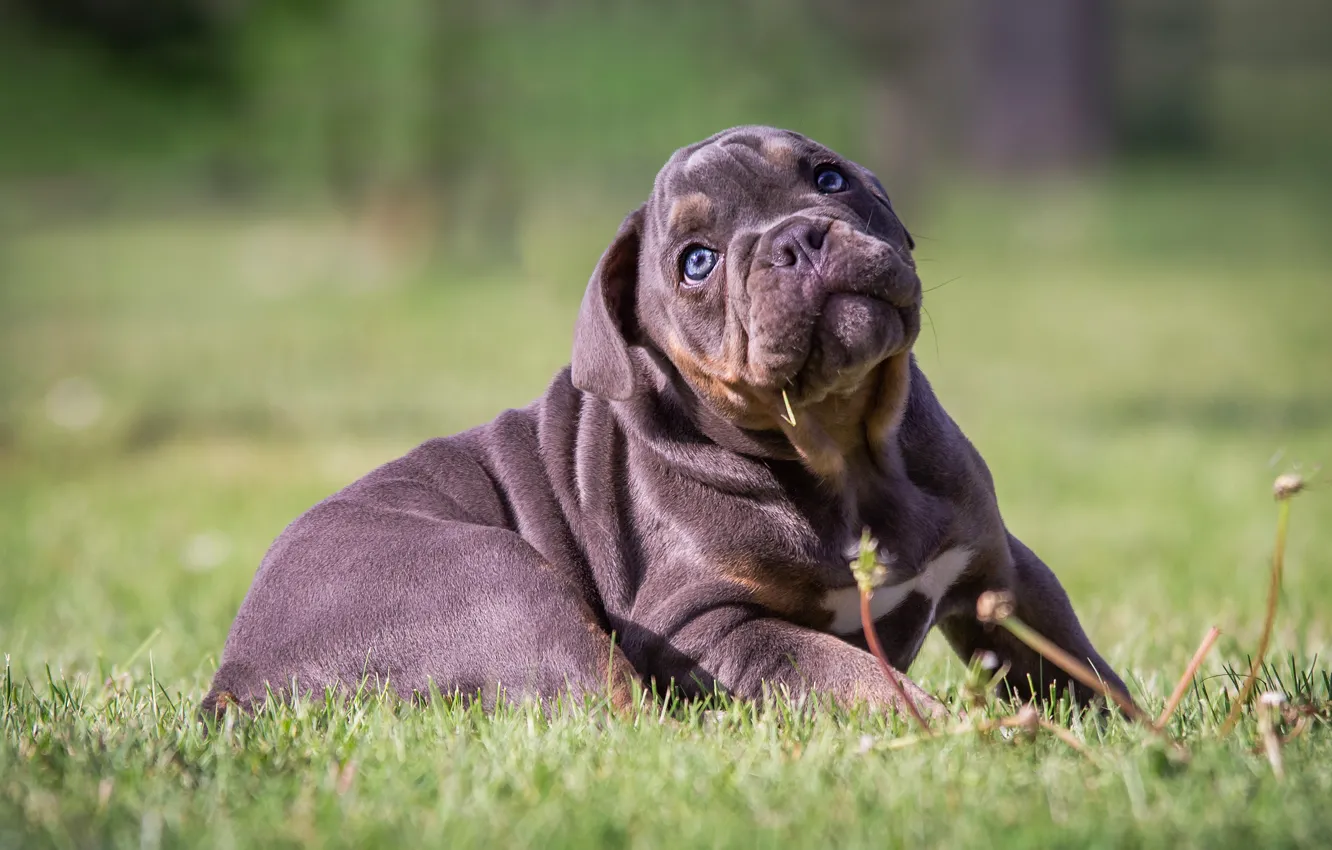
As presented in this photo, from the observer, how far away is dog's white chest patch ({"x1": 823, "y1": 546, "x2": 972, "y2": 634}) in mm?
3955

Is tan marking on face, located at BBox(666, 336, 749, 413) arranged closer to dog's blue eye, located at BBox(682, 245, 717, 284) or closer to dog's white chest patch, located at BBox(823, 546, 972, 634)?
dog's blue eye, located at BBox(682, 245, 717, 284)

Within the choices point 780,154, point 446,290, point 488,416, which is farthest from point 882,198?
point 446,290

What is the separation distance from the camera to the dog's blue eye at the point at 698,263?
4113mm

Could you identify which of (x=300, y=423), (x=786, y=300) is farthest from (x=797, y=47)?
(x=786, y=300)

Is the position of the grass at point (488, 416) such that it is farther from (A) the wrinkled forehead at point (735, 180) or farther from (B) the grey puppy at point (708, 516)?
(A) the wrinkled forehead at point (735, 180)

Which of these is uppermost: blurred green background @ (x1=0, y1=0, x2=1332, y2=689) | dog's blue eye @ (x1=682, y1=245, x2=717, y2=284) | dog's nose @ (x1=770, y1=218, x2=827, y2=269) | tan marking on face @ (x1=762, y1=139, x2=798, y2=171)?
tan marking on face @ (x1=762, y1=139, x2=798, y2=171)

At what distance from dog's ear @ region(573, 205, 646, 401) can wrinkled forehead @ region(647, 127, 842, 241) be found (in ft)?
0.48

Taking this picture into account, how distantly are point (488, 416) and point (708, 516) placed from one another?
7.19 meters

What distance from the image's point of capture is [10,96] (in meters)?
12.7

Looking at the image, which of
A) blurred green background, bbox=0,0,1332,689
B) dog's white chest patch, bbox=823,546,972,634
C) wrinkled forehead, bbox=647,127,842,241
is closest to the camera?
dog's white chest patch, bbox=823,546,972,634

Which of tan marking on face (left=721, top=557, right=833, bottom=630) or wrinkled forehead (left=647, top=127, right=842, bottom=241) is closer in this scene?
tan marking on face (left=721, top=557, right=833, bottom=630)

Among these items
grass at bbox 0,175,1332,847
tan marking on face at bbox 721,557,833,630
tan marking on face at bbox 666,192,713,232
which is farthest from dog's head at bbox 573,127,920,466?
grass at bbox 0,175,1332,847

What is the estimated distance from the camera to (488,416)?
11.0m

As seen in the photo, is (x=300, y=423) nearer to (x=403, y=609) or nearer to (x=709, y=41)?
(x=709, y=41)
